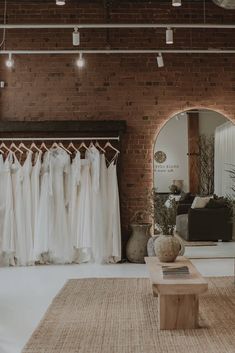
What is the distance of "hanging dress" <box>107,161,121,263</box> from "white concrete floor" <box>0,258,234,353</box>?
9.1 inches

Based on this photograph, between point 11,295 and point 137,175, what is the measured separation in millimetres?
3296

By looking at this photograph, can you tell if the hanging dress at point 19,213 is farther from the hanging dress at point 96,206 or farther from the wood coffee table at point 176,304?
the wood coffee table at point 176,304

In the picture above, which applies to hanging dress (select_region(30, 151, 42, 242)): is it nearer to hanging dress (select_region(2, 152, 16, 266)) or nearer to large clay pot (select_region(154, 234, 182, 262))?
hanging dress (select_region(2, 152, 16, 266))

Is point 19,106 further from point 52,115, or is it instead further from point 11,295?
point 11,295

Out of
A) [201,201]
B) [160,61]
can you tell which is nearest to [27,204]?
[201,201]

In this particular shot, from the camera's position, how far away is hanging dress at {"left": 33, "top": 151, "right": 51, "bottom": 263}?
26.7ft

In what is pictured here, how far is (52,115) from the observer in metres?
8.73

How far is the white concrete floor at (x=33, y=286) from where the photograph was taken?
4.82 metres

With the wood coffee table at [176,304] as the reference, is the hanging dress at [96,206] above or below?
above

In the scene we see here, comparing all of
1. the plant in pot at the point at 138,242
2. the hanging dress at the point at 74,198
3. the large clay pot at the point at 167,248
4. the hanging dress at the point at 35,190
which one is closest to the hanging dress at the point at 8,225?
the hanging dress at the point at 35,190

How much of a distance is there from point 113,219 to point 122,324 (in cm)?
345

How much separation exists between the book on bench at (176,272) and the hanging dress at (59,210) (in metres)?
3.38

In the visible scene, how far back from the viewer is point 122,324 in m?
4.96

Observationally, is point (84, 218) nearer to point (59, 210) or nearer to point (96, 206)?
point (96, 206)
